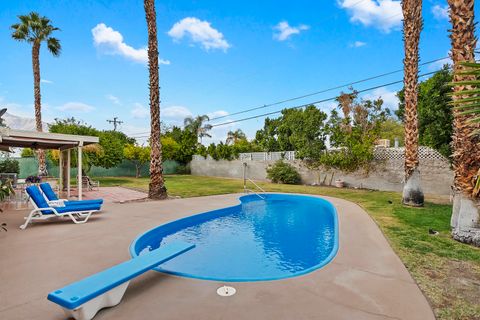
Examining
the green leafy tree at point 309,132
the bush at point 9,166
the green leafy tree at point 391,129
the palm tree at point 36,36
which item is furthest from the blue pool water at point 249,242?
the green leafy tree at point 391,129

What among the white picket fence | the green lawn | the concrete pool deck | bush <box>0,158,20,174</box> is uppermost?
the white picket fence

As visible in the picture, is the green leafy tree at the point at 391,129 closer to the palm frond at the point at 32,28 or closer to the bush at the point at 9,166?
the palm frond at the point at 32,28

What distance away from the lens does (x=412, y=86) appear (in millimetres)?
9836

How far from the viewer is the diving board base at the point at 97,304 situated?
273cm

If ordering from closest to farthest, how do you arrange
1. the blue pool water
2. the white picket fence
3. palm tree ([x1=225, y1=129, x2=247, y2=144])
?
1. the blue pool water
2. the white picket fence
3. palm tree ([x1=225, y1=129, x2=247, y2=144])

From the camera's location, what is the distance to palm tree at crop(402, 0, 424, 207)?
32.2 feet

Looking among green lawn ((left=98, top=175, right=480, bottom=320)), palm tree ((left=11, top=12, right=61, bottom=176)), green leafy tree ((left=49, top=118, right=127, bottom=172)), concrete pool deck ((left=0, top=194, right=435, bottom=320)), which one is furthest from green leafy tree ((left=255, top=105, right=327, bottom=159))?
palm tree ((left=11, top=12, right=61, bottom=176))

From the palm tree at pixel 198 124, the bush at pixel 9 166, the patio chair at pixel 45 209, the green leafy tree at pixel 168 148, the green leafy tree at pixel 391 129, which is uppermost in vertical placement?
the palm tree at pixel 198 124

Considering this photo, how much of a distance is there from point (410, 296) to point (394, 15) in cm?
1737

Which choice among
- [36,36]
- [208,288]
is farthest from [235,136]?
[208,288]

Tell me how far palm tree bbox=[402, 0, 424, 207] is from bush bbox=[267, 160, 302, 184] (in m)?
10.2

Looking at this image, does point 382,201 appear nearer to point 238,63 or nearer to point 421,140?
point 421,140

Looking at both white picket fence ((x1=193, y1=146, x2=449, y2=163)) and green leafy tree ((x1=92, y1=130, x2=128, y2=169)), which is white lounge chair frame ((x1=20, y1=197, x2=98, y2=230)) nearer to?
green leafy tree ((x1=92, y1=130, x2=128, y2=169))

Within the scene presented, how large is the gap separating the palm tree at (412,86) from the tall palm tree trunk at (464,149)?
397cm
